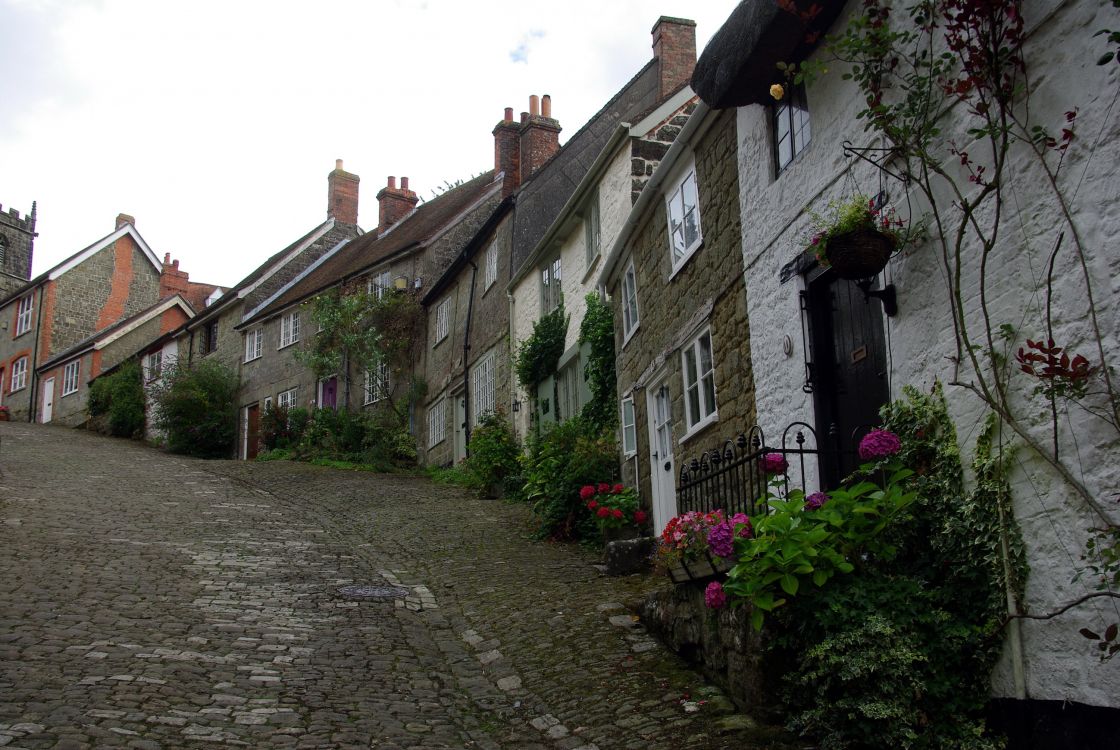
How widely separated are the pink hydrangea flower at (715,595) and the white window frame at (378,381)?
2205 centimetres

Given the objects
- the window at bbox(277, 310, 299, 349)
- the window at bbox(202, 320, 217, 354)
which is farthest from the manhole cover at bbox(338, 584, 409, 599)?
the window at bbox(202, 320, 217, 354)

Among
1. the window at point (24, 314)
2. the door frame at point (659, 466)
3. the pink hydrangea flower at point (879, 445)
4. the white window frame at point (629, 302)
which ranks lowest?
the pink hydrangea flower at point (879, 445)

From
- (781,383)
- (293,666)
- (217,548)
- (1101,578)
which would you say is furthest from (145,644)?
(1101,578)

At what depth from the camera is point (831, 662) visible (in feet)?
17.2

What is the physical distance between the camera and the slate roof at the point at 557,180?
69.3ft

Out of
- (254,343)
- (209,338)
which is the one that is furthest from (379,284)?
(209,338)

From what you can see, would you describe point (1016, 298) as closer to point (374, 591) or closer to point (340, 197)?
point (374, 591)

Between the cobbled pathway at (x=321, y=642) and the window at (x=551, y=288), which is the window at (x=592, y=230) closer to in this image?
the window at (x=551, y=288)

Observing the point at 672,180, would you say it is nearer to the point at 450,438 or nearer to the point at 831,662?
the point at 831,662

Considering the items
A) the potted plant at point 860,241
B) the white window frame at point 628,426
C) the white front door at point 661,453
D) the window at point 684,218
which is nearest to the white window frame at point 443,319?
the white window frame at point 628,426

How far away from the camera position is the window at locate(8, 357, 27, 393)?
1764 inches

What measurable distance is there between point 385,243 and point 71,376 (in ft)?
62.3

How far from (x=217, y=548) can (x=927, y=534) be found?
29.4ft

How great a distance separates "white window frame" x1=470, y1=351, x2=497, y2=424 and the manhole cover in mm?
11280
